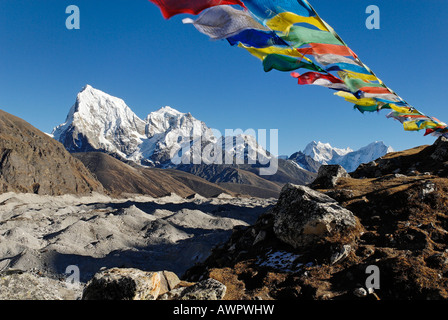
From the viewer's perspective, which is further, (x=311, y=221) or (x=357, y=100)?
(x=357, y=100)

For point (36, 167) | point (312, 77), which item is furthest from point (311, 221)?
point (36, 167)

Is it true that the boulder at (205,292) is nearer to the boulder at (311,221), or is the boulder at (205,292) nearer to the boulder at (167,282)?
the boulder at (167,282)

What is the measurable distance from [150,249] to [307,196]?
31.6 meters

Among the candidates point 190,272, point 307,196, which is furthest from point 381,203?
point 190,272

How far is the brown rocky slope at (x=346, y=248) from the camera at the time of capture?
224 inches

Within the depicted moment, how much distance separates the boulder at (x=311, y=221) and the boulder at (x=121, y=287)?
4.44 meters

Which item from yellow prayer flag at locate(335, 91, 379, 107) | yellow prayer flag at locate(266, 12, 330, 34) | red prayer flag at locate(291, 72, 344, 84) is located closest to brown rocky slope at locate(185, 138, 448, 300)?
yellow prayer flag at locate(335, 91, 379, 107)

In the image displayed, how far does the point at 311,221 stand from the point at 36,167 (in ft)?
355

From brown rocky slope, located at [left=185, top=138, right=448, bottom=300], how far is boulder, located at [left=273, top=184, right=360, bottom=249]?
0.09ft

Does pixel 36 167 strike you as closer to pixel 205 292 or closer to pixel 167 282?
pixel 167 282

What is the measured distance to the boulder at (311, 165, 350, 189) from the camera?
1291cm

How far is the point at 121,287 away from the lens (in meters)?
4.95
